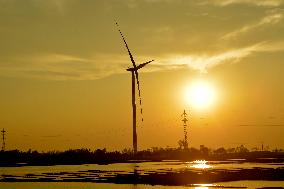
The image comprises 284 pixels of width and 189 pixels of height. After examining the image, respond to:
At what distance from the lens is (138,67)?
390ft

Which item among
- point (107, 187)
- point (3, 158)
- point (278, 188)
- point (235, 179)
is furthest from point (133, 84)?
point (3, 158)

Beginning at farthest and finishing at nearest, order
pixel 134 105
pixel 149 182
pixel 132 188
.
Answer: pixel 134 105 < pixel 149 182 < pixel 132 188

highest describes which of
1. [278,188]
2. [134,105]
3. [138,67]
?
[138,67]

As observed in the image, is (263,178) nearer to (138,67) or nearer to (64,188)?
(64,188)

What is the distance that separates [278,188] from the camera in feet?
161

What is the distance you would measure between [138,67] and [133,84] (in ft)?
13.2

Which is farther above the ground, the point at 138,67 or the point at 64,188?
the point at 138,67

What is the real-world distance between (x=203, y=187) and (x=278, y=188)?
787cm

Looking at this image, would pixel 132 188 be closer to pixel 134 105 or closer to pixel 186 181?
pixel 186 181

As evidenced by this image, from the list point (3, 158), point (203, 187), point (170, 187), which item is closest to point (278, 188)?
point (203, 187)

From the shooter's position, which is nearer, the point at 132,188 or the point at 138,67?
the point at 132,188

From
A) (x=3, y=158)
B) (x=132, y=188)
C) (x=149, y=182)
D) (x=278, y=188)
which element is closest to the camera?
(x=278, y=188)

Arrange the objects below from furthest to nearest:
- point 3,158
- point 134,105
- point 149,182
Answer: point 3,158 → point 134,105 → point 149,182

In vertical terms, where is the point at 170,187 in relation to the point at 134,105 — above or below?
below
